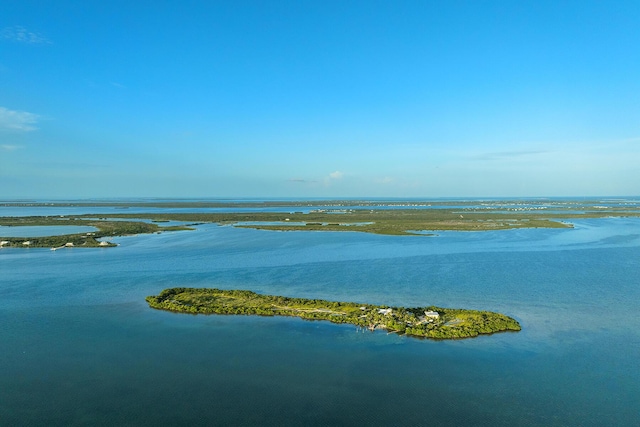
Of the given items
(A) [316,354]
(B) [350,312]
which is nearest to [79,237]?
(B) [350,312]

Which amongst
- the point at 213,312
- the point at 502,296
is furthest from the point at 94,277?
the point at 502,296

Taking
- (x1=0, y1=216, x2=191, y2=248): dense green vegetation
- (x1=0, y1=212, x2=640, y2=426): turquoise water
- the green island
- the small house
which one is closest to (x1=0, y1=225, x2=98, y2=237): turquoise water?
(x1=0, y1=216, x2=191, y2=248): dense green vegetation

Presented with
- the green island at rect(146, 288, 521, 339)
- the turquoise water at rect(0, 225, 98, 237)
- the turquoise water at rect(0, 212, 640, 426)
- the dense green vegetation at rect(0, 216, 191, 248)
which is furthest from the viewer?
the turquoise water at rect(0, 225, 98, 237)

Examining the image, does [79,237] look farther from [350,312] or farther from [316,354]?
[316,354]

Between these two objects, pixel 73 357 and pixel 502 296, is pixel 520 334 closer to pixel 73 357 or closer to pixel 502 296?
pixel 502 296

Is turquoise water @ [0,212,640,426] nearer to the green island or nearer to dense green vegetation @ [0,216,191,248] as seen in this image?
the green island

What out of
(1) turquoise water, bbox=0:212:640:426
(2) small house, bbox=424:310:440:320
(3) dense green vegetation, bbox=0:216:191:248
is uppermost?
(3) dense green vegetation, bbox=0:216:191:248
